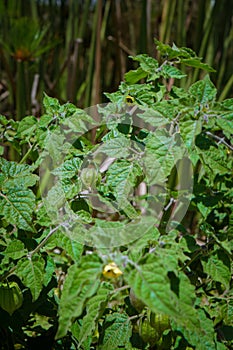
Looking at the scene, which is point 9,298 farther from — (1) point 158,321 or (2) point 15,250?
(1) point 158,321

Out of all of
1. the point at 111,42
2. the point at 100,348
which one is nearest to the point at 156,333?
the point at 100,348

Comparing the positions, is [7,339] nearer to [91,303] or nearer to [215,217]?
[91,303]

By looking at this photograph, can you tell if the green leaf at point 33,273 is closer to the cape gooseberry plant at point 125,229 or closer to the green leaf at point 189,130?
the cape gooseberry plant at point 125,229

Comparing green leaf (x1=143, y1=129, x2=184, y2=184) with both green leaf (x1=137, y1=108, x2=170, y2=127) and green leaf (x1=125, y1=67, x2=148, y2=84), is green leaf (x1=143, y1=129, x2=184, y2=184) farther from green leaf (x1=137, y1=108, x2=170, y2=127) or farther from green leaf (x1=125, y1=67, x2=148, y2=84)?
green leaf (x1=125, y1=67, x2=148, y2=84)

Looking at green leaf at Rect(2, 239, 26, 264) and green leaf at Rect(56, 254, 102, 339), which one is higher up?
green leaf at Rect(56, 254, 102, 339)

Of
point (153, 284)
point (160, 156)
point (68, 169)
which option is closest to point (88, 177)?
point (68, 169)

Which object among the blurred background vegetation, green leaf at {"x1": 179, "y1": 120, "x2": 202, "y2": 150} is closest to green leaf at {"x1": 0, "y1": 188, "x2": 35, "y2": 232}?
green leaf at {"x1": 179, "y1": 120, "x2": 202, "y2": 150}
